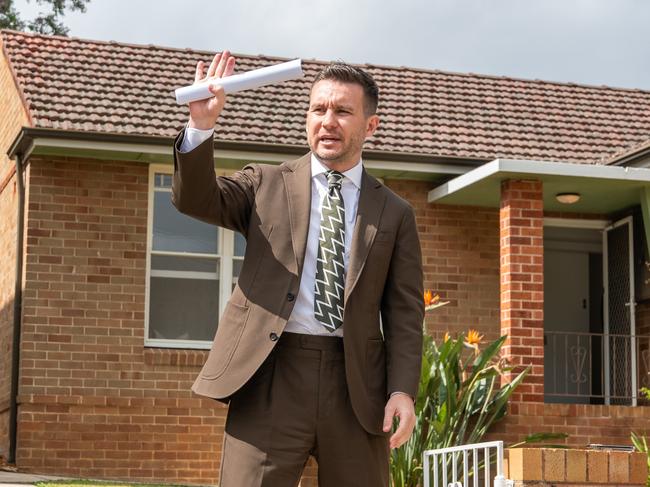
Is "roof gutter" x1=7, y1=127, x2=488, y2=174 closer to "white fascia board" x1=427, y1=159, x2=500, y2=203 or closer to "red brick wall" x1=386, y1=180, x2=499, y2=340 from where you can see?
"white fascia board" x1=427, y1=159, x2=500, y2=203

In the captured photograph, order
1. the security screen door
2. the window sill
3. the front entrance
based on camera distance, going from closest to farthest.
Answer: the window sill → the security screen door → the front entrance

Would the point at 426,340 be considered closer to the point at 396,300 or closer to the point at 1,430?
the point at 1,430

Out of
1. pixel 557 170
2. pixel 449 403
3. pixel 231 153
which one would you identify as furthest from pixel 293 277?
pixel 231 153

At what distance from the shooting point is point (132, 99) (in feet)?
43.6

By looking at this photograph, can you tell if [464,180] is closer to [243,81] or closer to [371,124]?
[371,124]

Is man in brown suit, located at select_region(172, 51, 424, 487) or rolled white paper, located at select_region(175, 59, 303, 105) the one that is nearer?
rolled white paper, located at select_region(175, 59, 303, 105)

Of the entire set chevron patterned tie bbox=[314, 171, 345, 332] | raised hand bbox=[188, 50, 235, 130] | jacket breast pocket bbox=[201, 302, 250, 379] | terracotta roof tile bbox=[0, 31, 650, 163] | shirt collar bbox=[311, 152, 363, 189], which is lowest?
jacket breast pocket bbox=[201, 302, 250, 379]

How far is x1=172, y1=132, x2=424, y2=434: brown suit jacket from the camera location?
383 cm

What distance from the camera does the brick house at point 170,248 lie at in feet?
40.0

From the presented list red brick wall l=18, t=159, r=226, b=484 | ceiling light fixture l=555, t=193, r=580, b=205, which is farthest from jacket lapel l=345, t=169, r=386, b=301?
ceiling light fixture l=555, t=193, r=580, b=205

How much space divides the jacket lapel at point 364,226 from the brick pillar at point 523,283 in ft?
26.5

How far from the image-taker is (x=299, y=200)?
404cm

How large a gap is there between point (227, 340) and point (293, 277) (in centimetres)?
29

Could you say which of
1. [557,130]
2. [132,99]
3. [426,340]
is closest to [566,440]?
[426,340]
